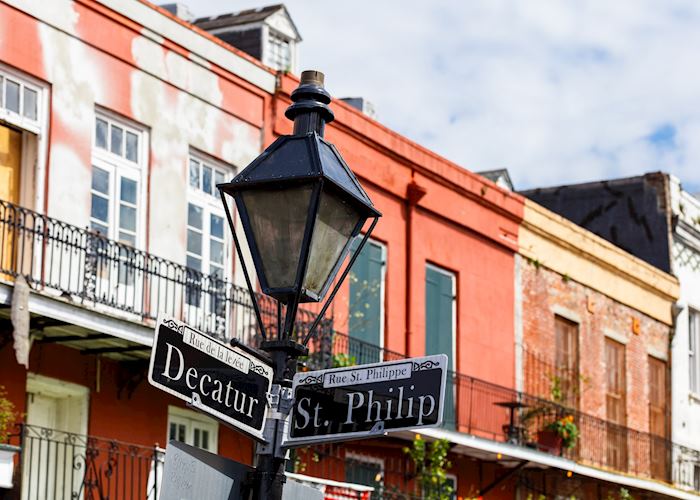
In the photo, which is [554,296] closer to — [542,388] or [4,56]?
[542,388]

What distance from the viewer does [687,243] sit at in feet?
94.2

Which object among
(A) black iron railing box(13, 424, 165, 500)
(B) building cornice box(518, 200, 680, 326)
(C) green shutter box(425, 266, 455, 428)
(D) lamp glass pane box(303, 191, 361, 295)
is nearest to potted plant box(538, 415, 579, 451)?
(C) green shutter box(425, 266, 455, 428)

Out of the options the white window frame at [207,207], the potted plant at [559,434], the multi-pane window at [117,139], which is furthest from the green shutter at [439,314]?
the multi-pane window at [117,139]

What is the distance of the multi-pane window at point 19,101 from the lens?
1505cm

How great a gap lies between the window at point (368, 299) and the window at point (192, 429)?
267 cm

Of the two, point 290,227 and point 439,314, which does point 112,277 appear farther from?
point 290,227

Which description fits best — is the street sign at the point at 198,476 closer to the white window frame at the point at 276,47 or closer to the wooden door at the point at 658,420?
the white window frame at the point at 276,47

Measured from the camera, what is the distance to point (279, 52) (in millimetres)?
22172

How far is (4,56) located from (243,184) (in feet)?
32.1

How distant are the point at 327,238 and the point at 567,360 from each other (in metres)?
19.5

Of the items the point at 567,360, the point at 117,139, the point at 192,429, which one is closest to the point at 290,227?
the point at 117,139

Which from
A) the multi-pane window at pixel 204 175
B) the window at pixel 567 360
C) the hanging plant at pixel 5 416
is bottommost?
the hanging plant at pixel 5 416


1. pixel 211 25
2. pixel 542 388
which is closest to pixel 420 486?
pixel 542 388

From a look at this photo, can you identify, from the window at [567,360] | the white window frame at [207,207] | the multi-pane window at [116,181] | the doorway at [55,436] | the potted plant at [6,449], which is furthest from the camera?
the window at [567,360]
